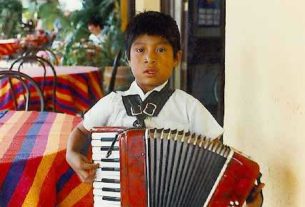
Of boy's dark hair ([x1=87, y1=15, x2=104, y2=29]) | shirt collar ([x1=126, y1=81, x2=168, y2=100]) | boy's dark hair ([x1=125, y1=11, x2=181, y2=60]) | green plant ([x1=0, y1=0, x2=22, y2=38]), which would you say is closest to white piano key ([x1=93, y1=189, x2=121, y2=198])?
shirt collar ([x1=126, y1=81, x2=168, y2=100])

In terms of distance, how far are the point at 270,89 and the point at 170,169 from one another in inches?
15.2

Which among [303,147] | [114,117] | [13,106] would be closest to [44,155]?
[114,117]

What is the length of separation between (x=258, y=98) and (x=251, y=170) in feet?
1.21

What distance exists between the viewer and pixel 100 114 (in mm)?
1338

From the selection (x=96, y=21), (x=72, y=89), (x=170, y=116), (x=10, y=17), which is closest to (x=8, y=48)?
(x=96, y=21)

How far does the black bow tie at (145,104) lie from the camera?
4.24 ft

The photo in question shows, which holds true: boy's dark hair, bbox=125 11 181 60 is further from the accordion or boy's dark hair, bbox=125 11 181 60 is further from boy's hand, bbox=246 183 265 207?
boy's hand, bbox=246 183 265 207

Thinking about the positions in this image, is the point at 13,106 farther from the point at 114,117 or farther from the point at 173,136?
the point at 173,136

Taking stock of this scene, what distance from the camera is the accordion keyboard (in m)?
1.16

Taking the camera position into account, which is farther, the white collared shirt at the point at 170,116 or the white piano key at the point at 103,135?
the white collared shirt at the point at 170,116

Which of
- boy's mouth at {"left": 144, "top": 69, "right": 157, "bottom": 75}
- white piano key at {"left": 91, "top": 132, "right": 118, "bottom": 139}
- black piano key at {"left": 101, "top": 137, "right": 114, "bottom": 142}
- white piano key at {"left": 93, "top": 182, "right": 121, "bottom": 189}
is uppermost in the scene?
boy's mouth at {"left": 144, "top": 69, "right": 157, "bottom": 75}

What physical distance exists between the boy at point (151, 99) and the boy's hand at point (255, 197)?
200mm

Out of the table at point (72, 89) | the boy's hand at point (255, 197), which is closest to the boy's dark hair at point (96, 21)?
the table at point (72, 89)

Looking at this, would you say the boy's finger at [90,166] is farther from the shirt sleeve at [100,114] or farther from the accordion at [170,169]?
the shirt sleeve at [100,114]
